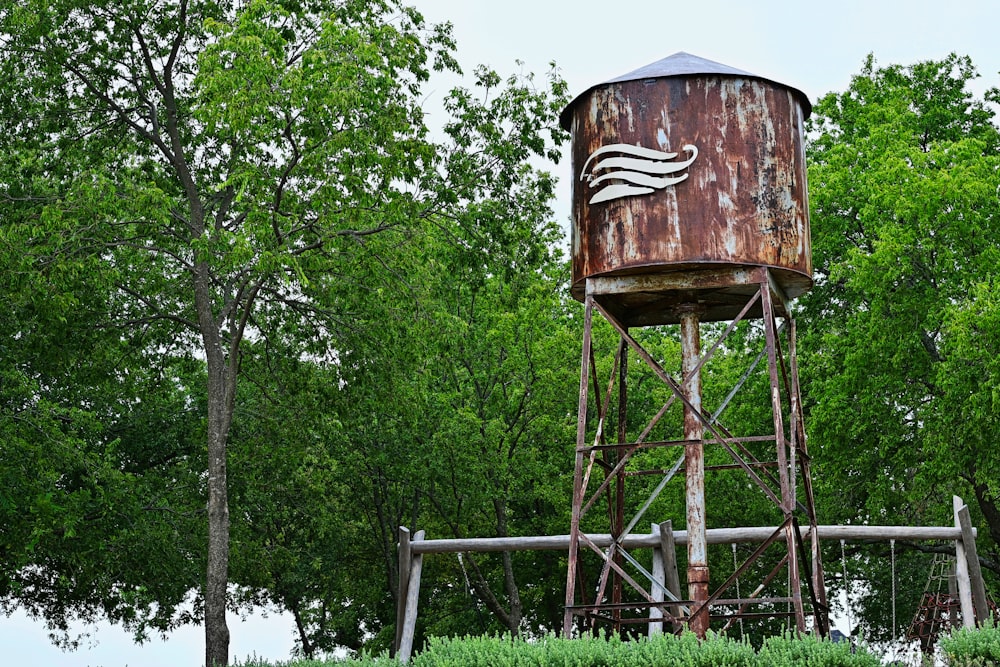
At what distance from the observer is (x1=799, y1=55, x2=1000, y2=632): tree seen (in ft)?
66.1

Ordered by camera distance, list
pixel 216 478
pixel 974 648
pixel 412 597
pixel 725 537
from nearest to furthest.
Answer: pixel 974 648 < pixel 725 537 < pixel 412 597 < pixel 216 478

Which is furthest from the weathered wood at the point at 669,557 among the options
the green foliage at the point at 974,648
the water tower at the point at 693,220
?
the green foliage at the point at 974,648

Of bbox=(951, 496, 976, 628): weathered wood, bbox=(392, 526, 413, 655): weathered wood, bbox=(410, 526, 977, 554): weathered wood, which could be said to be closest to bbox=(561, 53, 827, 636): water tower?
bbox=(410, 526, 977, 554): weathered wood

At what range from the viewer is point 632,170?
1278 centimetres

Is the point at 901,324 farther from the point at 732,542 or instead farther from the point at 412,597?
the point at 412,597

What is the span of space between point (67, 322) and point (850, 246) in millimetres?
14151

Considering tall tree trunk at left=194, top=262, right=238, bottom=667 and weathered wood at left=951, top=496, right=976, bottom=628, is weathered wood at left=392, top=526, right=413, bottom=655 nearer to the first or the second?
tall tree trunk at left=194, top=262, right=238, bottom=667

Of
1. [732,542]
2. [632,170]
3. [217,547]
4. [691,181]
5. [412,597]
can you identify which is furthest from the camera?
[217,547]

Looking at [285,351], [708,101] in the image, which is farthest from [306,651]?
[708,101]

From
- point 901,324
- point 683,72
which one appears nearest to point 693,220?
point 683,72

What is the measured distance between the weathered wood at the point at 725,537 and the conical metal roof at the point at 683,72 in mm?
4657

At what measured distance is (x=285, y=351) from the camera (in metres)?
20.9

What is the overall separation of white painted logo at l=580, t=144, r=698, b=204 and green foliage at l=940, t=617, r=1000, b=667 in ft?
16.9

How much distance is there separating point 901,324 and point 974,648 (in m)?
12.4
